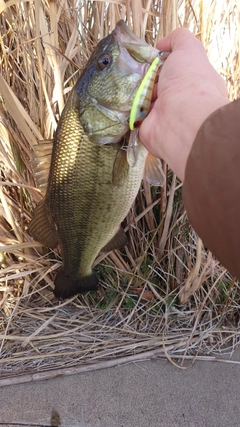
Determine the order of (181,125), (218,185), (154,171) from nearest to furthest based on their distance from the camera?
(218,185)
(181,125)
(154,171)

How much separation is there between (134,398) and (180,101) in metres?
1.49

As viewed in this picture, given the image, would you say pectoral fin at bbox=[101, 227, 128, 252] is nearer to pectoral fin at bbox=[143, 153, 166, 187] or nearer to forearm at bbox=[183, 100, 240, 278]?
pectoral fin at bbox=[143, 153, 166, 187]

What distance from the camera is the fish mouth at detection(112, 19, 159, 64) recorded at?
1279mm

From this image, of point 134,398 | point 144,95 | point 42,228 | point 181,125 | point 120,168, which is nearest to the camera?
point 181,125

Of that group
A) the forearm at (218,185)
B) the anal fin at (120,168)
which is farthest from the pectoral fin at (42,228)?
the forearm at (218,185)

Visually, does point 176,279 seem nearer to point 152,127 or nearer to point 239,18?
point 152,127

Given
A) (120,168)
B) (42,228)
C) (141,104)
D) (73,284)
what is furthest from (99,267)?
(141,104)

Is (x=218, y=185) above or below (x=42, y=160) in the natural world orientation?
above

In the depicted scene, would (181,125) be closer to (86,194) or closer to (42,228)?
(86,194)

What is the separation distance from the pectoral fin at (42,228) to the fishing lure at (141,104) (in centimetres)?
52

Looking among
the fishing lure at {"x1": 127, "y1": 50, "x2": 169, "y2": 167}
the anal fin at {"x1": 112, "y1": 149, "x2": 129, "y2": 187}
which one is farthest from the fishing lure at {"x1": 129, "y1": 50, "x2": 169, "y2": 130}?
the anal fin at {"x1": 112, "y1": 149, "x2": 129, "y2": 187}

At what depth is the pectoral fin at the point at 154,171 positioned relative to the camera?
1510 mm

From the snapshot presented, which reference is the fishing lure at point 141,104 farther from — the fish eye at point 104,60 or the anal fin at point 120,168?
the fish eye at point 104,60

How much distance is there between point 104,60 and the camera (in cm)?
134
